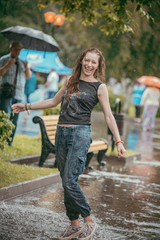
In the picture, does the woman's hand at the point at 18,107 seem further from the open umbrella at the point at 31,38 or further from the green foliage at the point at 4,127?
the open umbrella at the point at 31,38

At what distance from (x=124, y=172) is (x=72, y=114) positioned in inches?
195

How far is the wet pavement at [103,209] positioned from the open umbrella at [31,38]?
2994mm

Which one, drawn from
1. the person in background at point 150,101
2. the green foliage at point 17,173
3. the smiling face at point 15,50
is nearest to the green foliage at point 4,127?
the green foliage at point 17,173

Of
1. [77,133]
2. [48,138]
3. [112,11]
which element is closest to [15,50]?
[48,138]

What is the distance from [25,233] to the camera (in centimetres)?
486

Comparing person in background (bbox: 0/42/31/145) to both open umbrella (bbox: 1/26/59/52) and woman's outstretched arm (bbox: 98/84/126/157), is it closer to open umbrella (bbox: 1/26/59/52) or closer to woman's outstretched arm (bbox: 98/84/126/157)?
open umbrella (bbox: 1/26/59/52)

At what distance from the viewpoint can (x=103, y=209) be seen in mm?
6250

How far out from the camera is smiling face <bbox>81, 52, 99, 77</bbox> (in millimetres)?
4906

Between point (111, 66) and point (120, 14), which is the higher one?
point (120, 14)

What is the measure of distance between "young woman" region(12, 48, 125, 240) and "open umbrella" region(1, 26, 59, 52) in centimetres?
529

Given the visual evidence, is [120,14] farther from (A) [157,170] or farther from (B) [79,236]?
(B) [79,236]

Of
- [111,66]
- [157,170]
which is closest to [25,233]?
[157,170]

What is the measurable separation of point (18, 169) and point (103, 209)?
1.91 meters

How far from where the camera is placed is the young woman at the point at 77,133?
4.74m
